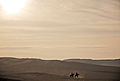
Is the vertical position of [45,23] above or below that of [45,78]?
above

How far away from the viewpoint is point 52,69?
194 centimetres

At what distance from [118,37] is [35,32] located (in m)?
0.72

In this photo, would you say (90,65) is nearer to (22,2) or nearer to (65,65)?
(65,65)

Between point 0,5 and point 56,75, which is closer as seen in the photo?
point 56,75

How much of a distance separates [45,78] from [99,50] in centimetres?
53

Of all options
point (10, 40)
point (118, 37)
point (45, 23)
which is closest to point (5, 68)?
point (10, 40)

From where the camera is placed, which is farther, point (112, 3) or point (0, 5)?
point (0, 5)

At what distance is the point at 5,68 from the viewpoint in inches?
81.0

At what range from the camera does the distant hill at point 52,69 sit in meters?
1.86

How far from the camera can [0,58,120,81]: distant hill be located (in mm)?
1855

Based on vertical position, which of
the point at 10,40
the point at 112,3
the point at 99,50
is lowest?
the point at 99,50

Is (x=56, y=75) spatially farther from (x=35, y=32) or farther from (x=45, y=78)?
(x=35, y=32)

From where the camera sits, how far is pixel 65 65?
6.27 feet

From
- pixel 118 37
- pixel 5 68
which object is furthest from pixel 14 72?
pixel 118 37
